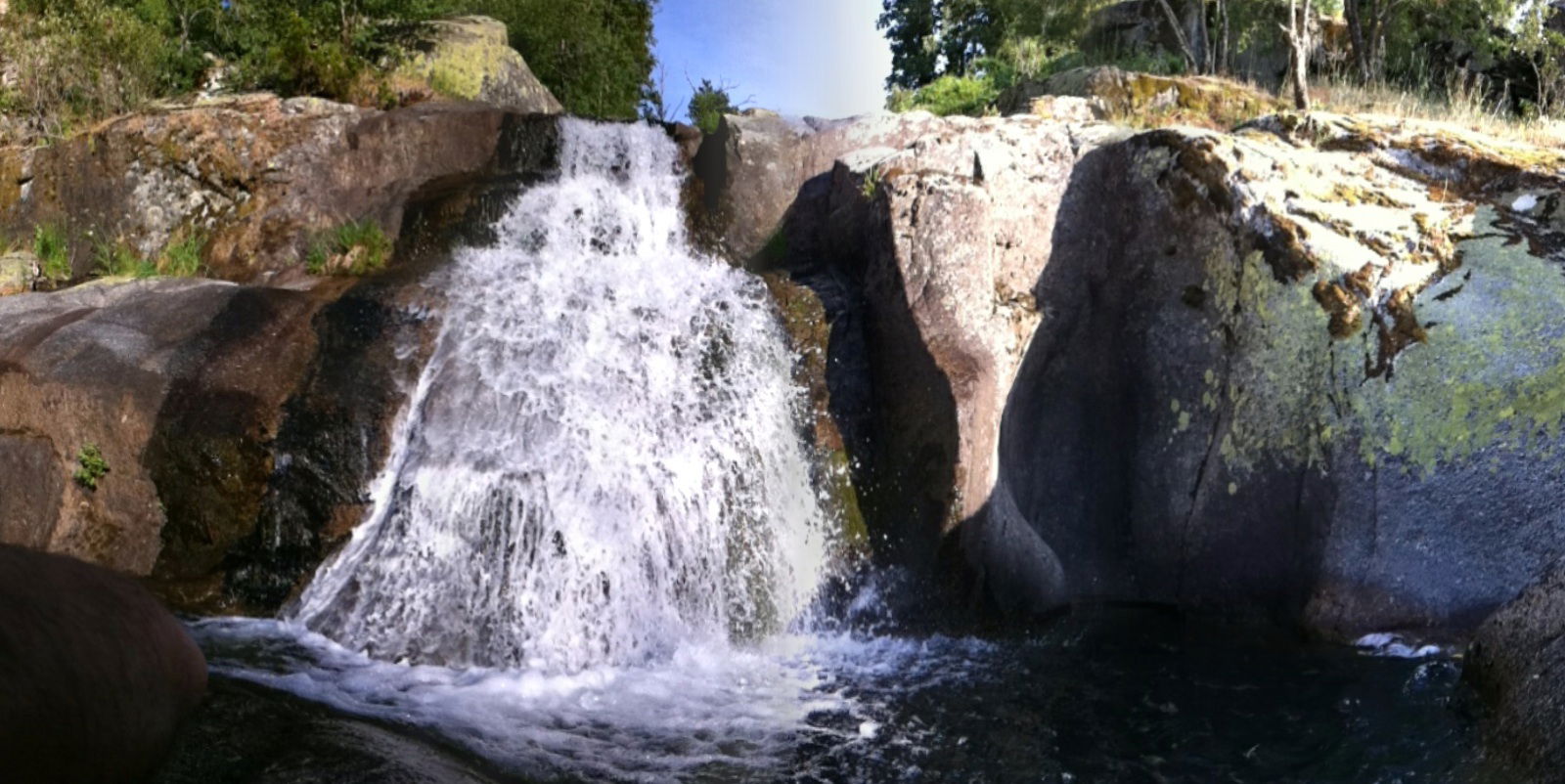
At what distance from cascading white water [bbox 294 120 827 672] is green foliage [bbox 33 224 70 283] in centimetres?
469

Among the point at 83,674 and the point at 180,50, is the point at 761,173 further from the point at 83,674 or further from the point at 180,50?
the point at 83,674

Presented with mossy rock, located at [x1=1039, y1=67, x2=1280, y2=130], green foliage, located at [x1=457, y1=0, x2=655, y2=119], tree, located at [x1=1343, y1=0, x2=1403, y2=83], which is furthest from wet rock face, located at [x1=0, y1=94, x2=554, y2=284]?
tree, located at [x1=1343, y1=0, x2=1403, y2=83]

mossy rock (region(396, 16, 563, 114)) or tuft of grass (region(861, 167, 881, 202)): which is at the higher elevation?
mossy rock (region(396, 16, 563, 114))

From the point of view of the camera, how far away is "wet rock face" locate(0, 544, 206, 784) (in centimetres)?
272

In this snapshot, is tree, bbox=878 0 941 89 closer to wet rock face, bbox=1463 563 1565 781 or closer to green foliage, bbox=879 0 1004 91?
green foliage, bbox=879 0 1004 91

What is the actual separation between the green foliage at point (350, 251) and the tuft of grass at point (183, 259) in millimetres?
1179

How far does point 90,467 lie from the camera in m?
8.88

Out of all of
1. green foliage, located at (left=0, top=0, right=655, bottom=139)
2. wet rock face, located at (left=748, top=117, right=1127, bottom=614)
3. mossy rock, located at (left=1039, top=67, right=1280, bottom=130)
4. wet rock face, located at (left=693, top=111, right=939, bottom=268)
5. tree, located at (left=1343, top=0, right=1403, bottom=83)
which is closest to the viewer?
wet rock face, located at (left=748, top=117, right=1127, bottom=614)

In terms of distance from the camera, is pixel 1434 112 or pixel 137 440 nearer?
pixel 137 440

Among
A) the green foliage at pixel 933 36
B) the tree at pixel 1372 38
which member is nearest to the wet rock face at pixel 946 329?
the tree at pixel 1372 38

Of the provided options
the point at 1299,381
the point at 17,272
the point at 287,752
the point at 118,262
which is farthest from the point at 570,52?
the point at 287,752

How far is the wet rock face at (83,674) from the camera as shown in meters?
2.72

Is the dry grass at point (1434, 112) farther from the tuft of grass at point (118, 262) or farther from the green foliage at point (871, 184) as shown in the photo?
the tuft of grass at point (118, 262)

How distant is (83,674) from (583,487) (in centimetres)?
574
